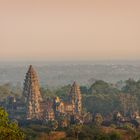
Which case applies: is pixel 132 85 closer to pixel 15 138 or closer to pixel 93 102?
pixel 93 102

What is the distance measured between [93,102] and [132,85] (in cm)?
2196

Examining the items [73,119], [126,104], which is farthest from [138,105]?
[73,119]

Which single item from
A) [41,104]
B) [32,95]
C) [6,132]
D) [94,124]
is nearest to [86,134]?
[94,124]

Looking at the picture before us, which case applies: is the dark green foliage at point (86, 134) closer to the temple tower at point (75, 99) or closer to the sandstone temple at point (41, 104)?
the sandstone temple at point (41, 104)

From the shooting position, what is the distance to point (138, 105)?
433ft

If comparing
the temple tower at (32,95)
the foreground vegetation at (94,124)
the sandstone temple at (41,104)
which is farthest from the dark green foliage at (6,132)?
the temple tower at (32,95)

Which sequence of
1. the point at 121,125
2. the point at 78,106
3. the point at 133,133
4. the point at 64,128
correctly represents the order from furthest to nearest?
1. the point at 78,106
2. the point at 121,125
3. the point at 64,128
4. the point at 133,133

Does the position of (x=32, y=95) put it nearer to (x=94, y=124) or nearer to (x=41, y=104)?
(x=41, y=104)

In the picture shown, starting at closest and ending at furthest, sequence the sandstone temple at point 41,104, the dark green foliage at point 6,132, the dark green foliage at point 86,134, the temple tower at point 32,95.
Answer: the dark green foliage at point 6,132, the dark green foliage at point 86,134, the sandstone temple at point 41,104, the temple tower at point 32,95

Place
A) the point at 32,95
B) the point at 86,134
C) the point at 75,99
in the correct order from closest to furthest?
the point at 86,134 → the point at 32,95 → the point at 75,99

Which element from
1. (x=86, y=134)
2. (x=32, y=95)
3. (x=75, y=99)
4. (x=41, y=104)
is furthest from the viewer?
(x=75, y=99)

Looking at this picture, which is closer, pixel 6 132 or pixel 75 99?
pixel 6 132

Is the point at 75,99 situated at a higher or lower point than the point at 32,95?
lower

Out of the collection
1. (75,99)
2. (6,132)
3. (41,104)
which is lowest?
(41,104)
